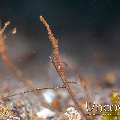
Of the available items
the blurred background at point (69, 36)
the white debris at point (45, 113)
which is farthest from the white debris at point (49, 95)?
the white debris at point (45, 113)

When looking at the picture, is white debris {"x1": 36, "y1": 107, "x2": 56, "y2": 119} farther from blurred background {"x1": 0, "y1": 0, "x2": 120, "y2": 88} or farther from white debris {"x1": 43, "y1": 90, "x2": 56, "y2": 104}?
blurred background {"x1": 0, "y1": 0, "x2": 120, "y2": 88}

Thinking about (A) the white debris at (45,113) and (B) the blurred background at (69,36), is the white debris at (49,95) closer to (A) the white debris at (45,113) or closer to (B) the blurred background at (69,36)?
(B) the blurred background at (69,36)

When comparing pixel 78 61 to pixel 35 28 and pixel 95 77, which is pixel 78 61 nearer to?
pixel 95 77

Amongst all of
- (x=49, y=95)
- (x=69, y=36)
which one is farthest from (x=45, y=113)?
(x=69, y=36)

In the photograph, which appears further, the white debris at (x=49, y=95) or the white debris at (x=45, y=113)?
the white debris at (x=49, y=95)

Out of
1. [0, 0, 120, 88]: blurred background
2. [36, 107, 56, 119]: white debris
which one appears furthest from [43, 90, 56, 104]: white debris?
[36, 107, 56, 119]: white debris

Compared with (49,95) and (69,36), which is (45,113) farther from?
(69,36)
